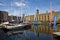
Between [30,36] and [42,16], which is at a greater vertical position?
[42,16]

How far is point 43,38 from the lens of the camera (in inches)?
124

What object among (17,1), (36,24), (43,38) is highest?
(17,1)

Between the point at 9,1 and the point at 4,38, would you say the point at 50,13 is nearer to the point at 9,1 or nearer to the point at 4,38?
the point at 9,1

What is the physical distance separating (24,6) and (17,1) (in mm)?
194

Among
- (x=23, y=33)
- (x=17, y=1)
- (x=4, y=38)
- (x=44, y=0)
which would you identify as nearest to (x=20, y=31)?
(x=23, y=33)

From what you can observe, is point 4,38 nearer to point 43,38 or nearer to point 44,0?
point 43,38

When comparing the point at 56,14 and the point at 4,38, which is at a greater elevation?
the point at 56,14

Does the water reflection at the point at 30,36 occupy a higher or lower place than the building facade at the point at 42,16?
lower

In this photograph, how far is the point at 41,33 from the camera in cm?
323

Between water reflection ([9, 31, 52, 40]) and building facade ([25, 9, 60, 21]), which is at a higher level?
building facade ([25, 9, 60, 21])

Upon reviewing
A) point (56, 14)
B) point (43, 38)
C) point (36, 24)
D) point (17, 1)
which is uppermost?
point (17, 1)

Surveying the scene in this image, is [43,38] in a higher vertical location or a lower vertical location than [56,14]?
lower

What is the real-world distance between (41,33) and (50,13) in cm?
50

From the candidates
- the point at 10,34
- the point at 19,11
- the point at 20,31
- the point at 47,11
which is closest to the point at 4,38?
the point at 10,34
